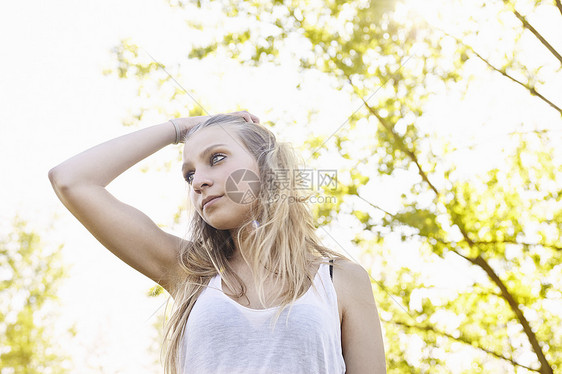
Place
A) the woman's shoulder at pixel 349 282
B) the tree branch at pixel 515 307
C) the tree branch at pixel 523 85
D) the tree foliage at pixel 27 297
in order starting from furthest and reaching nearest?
the tree foliage at pixel 27 297, the tree branch at pixel 523 85, the tree branch at pixel 515 307, the woman's shoulder at pixel 349 282

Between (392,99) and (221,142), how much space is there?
206cm

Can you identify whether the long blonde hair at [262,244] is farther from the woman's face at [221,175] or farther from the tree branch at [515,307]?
the tree branch at [515,307]

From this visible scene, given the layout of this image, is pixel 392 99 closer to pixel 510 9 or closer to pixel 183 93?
pixel 510 9

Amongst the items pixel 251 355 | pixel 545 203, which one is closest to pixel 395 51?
pixel 545 203

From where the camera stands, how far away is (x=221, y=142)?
1822 mm

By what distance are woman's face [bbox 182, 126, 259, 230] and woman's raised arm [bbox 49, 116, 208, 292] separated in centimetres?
19

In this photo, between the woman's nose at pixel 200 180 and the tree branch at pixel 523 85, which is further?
the tree branch at pixel 523 85

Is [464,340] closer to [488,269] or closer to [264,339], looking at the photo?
[488,269]

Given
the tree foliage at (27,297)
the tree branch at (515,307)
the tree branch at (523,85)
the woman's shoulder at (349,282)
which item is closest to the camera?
the woman's shoulder at (349,282)

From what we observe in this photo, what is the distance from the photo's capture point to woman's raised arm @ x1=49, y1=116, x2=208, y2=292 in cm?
176

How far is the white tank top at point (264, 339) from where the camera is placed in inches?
58.5

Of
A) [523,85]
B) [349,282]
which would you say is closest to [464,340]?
[523,85]

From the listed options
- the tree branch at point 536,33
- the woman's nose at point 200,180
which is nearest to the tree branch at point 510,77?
the tree branch at point 536,33

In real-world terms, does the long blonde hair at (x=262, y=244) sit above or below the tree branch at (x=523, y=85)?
below
